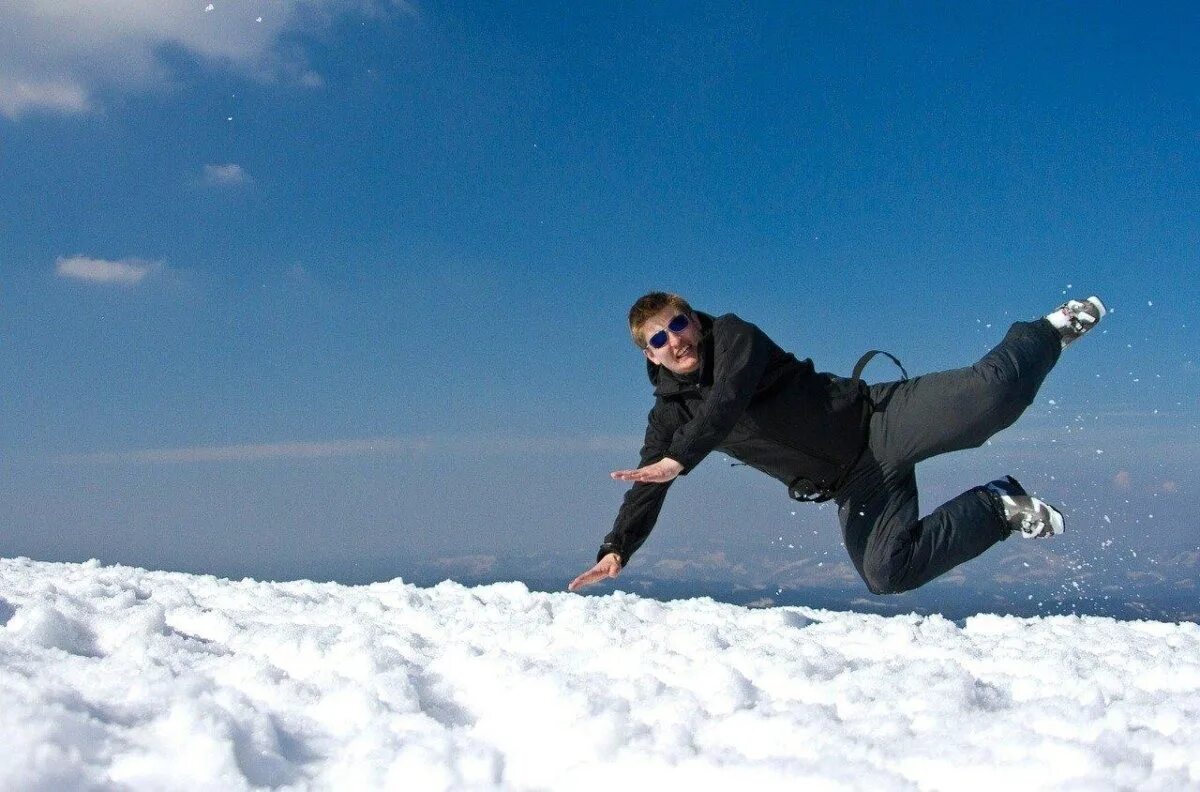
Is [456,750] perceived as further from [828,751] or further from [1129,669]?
[1129,669]

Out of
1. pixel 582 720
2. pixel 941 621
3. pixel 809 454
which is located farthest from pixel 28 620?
pixel 941 621

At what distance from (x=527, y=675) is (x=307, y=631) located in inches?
48.2

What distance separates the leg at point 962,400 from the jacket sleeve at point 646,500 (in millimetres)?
1347

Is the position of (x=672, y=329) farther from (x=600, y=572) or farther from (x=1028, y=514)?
(x=1028, y=514)

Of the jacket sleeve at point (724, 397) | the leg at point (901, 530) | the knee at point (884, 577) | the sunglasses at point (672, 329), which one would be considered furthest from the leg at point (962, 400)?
the sunglasses at point (672, 329)

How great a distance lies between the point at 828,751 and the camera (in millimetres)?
2525

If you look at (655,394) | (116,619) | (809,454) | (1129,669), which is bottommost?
(1129,669)

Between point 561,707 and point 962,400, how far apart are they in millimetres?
Answer: 3674

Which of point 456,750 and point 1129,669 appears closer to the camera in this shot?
point 456,750

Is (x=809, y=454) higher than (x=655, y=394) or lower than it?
lower

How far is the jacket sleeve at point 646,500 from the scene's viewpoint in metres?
5.83

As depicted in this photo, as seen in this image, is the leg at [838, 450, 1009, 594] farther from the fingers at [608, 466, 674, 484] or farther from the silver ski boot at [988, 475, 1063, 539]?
the fingers at [608, 466, 674, 484]

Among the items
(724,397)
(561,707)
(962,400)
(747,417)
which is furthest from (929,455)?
(561,707)

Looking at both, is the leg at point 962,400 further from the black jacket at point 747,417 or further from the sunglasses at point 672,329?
the sunglasses at point 672,329
